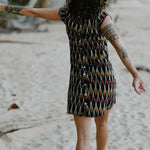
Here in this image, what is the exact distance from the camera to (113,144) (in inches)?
118

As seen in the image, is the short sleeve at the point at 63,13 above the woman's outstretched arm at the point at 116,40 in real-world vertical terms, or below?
above

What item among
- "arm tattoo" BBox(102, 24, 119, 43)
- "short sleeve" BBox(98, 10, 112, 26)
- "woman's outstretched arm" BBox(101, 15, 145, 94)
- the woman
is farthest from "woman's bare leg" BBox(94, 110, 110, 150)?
"short sleeve" BBox(98, 10, 112, 26)

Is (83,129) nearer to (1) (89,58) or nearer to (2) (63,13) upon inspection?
(1) (89,58)

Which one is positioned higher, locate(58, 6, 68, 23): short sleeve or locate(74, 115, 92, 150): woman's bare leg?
locate(58, 6, 68, 23): short sleeve

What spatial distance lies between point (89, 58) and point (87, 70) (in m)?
0.08

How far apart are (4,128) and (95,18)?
6.48 ft

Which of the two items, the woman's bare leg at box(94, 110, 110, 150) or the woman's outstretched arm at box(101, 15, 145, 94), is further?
the woman's bare leg at box(94, 110, 110, 150)

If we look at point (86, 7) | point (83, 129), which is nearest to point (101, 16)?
point (86, 7)

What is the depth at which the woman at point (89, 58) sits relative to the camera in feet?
5.96

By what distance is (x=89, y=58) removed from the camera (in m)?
1.90

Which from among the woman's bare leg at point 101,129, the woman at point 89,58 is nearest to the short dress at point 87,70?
the woman at point 89,58

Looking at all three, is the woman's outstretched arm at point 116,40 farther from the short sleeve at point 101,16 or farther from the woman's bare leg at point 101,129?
the woman's bare leg at point 101,129

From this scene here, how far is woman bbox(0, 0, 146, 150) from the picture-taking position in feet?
5.96

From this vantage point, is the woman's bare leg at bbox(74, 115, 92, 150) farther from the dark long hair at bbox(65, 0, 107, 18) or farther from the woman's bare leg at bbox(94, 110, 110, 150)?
the dark long hair at bbox(65, 0, 107, 18)
